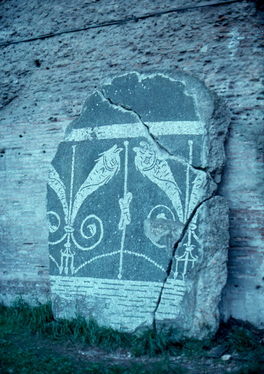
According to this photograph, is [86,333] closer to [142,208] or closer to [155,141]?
[142,208]

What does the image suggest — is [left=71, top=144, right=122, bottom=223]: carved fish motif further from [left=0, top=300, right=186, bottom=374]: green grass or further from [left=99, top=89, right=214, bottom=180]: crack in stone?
[left=0, top=300, right=186, bottom=374]: green grass

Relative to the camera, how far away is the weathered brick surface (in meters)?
3.19

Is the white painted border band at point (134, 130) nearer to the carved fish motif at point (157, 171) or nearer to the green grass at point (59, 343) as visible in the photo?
the carved fish motif at point (157, 171)

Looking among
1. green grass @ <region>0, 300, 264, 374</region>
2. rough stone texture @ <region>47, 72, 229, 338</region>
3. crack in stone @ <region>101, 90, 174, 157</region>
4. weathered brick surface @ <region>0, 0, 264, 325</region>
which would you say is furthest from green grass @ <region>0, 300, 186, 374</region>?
crack in stone @ <region>101, 90, 174, 157</region>

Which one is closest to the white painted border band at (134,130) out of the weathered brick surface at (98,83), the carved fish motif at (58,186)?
the carved fish motif at (58,186)

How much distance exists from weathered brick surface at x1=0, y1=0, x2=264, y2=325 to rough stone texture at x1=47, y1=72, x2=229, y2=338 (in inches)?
14.8

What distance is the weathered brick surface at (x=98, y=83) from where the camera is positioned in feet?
10.5

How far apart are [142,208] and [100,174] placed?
0.49m

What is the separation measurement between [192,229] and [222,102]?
1.06 meters

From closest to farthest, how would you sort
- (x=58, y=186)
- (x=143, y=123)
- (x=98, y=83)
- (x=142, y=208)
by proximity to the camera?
(x=142, y=208) < (x=143, y=123) < (x=58, y=186) < (x=98, y=83)

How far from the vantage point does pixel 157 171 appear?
3.09 metres

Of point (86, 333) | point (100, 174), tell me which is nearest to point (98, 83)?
point (100, 174)

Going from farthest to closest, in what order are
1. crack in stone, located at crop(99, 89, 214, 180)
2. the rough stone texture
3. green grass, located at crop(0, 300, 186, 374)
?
crack in stone, located at crop(99, 89, 214, 180), the rough stone texture, green grass, located at crop(0, 300, 186, 374)

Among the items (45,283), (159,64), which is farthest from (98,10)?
(45,283)
